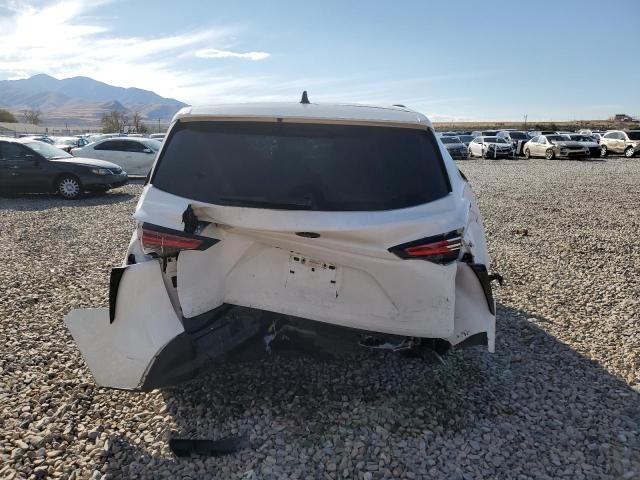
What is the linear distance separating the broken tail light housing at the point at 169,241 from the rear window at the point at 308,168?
0.74ft

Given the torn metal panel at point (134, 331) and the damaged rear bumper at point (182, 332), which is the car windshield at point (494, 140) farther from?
the torn metal panel at point (134, 331)

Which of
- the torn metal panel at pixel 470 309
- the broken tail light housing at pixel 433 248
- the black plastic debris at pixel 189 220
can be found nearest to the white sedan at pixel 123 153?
the black plastic debris at pixel 189 220

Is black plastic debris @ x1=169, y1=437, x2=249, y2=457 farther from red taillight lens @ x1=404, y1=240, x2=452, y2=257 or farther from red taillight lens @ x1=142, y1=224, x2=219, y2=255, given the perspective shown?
red taillight lens @ x1=404, y1=240, x2=452, y2=257

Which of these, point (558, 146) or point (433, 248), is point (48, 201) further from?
point (558, 146)

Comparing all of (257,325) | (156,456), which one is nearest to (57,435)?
(156,456)

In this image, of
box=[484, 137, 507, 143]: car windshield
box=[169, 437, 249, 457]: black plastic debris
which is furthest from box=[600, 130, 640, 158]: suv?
box=[169, 437, 249, 457]: black plastic debris

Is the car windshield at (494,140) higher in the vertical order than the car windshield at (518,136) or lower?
lower

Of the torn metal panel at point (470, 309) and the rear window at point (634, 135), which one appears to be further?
the rear window at point (634, 135)

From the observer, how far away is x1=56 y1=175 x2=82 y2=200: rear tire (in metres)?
12.8

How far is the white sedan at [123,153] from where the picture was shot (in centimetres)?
1767

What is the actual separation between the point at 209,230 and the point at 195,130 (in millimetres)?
665

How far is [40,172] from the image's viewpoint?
12719mm

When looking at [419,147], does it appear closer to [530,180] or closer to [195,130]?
[195,130]

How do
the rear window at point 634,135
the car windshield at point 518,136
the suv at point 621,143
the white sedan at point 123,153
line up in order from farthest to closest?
the car windshield at point 518,136
the rear window at point 634,135
the suv at point 621,143
the white sedan at point 123,153
